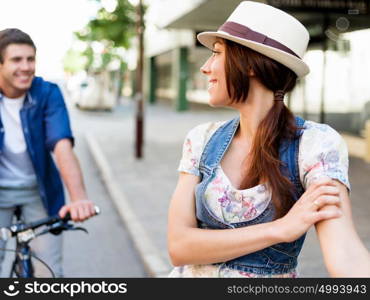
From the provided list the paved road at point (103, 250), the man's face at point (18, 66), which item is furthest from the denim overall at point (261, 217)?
the paved road at point (103, 250)

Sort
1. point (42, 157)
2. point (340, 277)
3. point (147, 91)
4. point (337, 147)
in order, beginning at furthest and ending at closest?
point (147, 91) < point (42, 157) < point (337, 147) < point (340, 277)

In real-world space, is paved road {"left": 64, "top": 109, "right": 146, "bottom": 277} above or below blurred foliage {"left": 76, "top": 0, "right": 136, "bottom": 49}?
below

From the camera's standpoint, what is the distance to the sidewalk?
592cm

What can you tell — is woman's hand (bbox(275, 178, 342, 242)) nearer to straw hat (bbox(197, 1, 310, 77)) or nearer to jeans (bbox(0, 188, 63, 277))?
straw hat (bbox(197, 1, 310, 77))

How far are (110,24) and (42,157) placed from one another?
1296 inches

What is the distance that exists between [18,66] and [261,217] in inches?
65.1

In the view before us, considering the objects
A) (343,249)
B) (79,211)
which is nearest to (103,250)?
(79,211)

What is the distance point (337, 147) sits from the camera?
182cm

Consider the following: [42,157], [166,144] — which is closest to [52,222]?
[42,157]

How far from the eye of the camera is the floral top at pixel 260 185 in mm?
1780

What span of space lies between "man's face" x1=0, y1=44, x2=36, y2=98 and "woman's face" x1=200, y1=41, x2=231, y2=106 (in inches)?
54.0

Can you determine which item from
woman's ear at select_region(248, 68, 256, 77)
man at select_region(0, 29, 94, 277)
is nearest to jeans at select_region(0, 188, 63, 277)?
man at select_region(0, 29, 94, 277)

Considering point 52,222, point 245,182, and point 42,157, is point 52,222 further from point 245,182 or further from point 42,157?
point 245,182

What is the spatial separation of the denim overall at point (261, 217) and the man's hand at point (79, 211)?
1.01 m
